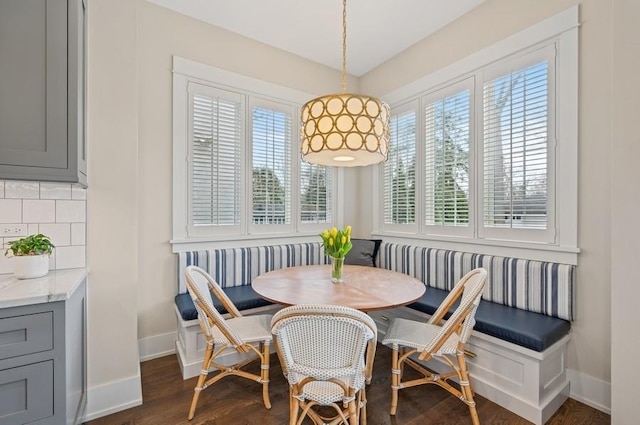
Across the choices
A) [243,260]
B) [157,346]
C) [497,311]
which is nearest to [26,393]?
[157,346]

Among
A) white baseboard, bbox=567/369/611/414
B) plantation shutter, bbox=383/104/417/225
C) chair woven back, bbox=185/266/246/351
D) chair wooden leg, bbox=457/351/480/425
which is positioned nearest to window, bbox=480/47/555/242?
plantation shutter, bbox=383/104/417/225

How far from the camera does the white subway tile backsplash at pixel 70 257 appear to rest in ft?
5.93

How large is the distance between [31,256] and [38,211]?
0.35 meters

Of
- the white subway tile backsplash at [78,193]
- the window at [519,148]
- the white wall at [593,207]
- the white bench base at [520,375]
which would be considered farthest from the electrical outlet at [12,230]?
the white wall at [593,207]

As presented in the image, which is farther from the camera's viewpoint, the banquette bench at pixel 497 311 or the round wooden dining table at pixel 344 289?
the banquette bench at pixel 497 311

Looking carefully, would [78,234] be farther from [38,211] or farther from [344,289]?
[344,289]

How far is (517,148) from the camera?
7.97ft

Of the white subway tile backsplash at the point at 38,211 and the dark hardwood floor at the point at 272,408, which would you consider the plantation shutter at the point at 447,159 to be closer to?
the dark hardwood floor at the point at 272,408

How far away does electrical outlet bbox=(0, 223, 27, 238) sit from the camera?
170 centimetres

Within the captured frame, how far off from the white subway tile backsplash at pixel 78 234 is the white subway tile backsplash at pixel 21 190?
0.84 ft

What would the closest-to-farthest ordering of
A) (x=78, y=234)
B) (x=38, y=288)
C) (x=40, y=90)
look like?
(x=38, y=288) < (x=40, y=90) < (x=78, y=234)

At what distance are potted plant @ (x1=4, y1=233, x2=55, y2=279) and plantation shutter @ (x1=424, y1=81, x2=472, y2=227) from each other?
3.04 metres

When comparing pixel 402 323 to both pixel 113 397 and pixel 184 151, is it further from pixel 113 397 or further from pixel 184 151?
pixel 184 151

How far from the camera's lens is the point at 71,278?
1.60 meters
